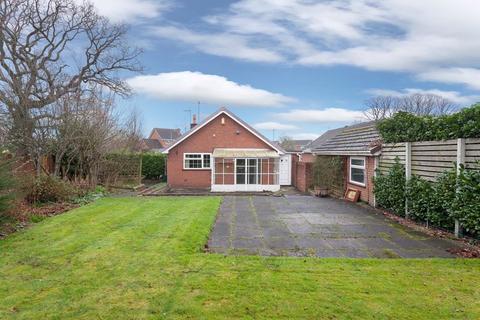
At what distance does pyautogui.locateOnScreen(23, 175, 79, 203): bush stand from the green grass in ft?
18.5

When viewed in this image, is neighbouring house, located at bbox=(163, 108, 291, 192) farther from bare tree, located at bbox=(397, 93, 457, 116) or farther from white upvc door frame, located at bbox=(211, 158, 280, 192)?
bare tree, located at bbox=(397, 93, 457, 116)

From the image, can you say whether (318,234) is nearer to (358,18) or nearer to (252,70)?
(358,18)

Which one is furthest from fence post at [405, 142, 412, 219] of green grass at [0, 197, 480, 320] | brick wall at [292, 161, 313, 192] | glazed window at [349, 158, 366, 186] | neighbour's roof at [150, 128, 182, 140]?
neighbour's roof at [150, 128, 182, 140]

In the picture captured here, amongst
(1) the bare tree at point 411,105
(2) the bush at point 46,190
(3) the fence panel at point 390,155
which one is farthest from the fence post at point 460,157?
(1) the bare tree at point 411,105

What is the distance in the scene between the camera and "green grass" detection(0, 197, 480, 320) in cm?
418

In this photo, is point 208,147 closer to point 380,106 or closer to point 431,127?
point 431,127

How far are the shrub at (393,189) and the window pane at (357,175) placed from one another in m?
2.23

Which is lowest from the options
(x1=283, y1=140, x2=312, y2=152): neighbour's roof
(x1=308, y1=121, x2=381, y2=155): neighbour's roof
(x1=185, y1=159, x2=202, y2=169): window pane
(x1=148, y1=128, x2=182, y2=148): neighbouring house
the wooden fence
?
(x1=185, y1=159, x2=202, y2=169): window pane

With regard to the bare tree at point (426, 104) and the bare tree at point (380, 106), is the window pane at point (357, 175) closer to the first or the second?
the bare tree at point (426, 104)

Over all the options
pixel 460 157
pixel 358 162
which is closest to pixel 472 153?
pixel 460 157

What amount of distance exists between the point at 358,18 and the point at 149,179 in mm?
21855

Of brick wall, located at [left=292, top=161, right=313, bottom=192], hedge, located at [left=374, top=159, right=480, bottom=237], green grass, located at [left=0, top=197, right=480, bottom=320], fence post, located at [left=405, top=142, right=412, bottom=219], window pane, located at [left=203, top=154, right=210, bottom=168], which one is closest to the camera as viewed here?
green grass, located at [left=0, top=197, right=480, bottom=320]

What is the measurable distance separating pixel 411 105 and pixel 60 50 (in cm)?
3829

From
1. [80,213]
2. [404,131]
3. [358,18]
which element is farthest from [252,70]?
[80,213]
